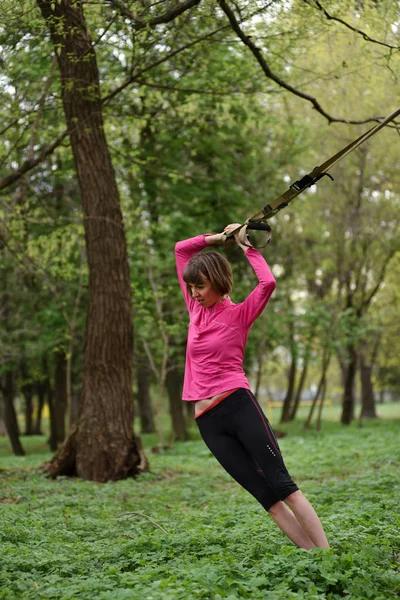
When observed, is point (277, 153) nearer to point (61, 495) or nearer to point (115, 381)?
point (115, 381)

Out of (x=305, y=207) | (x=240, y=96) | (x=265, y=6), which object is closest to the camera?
(x=265, y=6)

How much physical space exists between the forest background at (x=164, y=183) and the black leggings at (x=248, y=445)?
184 inches

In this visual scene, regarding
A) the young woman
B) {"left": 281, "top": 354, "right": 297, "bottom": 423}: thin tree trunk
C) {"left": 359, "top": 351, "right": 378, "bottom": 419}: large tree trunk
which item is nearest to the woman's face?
the young woman

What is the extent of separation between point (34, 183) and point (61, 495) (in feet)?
36.2

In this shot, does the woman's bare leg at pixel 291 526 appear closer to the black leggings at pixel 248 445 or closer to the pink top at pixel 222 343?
the black leggings at pixel 248 445

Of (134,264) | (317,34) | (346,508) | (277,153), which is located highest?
(277,153)

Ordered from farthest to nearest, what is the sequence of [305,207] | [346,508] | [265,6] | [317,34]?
1. [305,207]
2. [317,34]
3. [265,6]
4. [346,508]

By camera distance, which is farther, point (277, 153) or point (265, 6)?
point (277, 153)

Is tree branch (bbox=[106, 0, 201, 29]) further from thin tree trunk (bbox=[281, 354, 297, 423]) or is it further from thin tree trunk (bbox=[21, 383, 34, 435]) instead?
thin tree trunk (bbox=[21, 383, 34, 435])

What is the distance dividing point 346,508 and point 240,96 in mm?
8069

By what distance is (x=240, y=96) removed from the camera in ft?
39.9


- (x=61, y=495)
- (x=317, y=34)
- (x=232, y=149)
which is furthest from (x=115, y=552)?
(x=232, y=149)

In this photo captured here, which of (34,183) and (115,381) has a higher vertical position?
(34,183)

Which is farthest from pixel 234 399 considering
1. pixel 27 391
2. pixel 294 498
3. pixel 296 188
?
pixel 27 391
